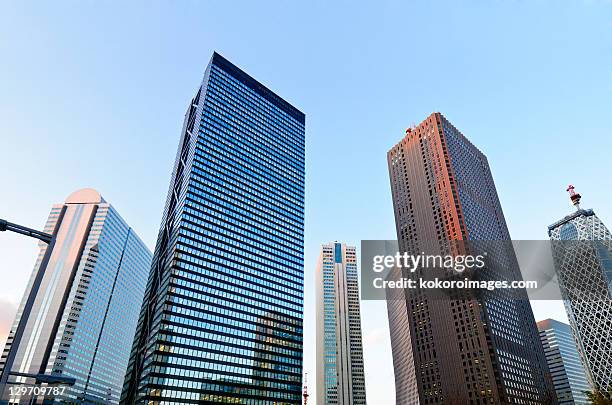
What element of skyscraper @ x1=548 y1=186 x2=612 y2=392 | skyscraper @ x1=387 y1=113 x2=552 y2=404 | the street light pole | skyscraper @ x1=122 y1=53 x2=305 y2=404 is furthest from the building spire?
the street light pole

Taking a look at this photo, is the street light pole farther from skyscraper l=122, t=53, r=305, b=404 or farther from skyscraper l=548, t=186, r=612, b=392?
skyscraper l=548, t=186, r=612, b=392

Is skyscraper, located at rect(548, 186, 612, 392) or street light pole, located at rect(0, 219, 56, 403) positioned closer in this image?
street light pole, located at rect(0, 219, 56, 403)

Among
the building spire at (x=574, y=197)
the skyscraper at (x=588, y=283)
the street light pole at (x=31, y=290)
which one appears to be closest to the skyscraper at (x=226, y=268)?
the street light pole at (x=31, y=290)

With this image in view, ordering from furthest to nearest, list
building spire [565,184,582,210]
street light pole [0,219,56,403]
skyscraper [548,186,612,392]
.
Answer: building spire [565,184,582,210]
skyscraper [548,186,612,392]
street light pole [0,219,56,403]

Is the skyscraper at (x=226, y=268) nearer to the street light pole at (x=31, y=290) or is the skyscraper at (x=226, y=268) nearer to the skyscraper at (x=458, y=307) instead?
the skyscraper at (x=458, y=307)

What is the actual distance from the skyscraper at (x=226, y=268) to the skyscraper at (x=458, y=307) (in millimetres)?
49848

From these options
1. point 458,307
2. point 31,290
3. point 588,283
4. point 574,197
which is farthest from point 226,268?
point 574,197

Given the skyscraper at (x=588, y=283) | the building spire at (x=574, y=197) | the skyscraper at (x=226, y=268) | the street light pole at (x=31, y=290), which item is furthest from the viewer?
the building spire at (x=574, y=197)

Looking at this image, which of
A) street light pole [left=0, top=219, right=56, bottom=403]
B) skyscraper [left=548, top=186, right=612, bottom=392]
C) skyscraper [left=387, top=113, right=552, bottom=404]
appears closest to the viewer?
street light pole [left=0, top=219, right=56, bottom=403]

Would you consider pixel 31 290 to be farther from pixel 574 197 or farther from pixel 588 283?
pixel 574 197

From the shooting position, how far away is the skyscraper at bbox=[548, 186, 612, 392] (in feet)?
463

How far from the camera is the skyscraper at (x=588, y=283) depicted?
141m

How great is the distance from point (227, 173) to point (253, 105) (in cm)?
4626

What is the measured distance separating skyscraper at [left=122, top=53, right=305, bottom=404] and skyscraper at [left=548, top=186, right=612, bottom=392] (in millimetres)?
106493
